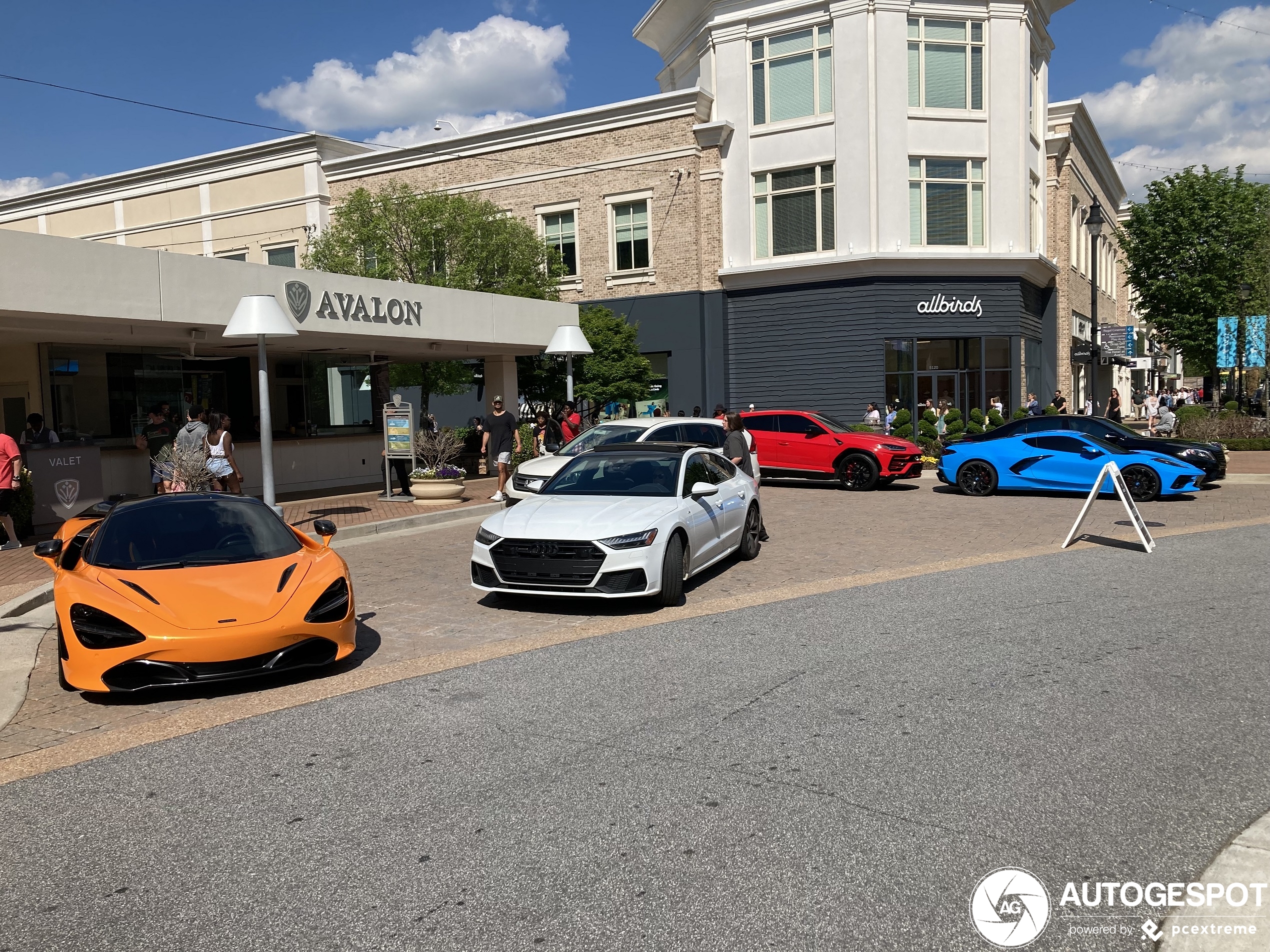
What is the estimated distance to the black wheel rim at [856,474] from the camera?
66.4 feet

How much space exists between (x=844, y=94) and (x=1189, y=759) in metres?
29.3

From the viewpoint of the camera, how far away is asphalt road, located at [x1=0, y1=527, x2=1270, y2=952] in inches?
139

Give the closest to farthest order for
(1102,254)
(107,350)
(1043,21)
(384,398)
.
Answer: (107,350) < (384,398) < (1043,21) < (1102,254)

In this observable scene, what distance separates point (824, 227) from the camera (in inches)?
1257

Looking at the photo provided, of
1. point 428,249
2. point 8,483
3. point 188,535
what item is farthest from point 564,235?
point 188,535

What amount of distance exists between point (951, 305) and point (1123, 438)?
1486 cm

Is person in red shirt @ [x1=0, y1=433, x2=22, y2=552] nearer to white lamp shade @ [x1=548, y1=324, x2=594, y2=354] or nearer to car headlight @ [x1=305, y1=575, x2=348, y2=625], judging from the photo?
car headlight @ [x1=305, y1=575, x2=348, y2=625]

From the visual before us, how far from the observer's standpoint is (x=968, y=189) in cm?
3159

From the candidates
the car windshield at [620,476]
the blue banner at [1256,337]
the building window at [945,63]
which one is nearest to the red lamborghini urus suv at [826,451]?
the car windshield at [620,476]

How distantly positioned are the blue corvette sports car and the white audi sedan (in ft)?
29.7

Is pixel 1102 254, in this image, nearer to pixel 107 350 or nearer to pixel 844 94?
pixel 844 94

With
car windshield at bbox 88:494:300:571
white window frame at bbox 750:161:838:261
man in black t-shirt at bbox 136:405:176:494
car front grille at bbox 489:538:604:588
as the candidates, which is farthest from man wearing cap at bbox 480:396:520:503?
white window frame at bbox 750:161:838:261

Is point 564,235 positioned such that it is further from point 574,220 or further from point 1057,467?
point 1057,467

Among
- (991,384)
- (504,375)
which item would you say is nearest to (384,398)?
(504,375)
